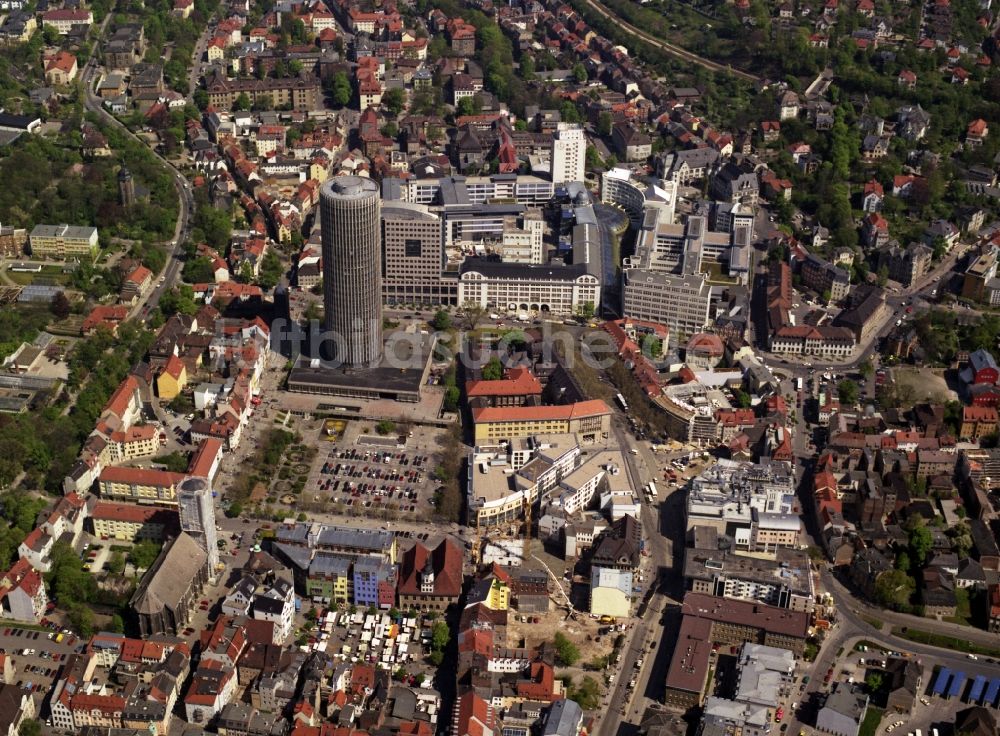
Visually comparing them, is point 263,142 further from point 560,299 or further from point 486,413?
point 486,413

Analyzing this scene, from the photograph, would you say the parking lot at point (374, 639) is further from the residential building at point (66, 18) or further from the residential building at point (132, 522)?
the residential building at point (66, 18)

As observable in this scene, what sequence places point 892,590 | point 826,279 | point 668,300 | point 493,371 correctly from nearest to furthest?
1. point 892,590
2. point 493,371
3. point 668,300
4. point 826,279

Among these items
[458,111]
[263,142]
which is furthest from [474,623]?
[458,111]

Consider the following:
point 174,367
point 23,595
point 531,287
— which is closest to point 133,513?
point 23,595

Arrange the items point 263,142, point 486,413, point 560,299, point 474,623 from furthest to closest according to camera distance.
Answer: point 263,142
point 560,299
point 486,413
point 474,623

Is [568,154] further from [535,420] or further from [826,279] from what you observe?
[535,420]

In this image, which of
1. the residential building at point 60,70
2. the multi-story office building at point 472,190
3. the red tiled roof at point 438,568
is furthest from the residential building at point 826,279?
the residential building at point 60,70
